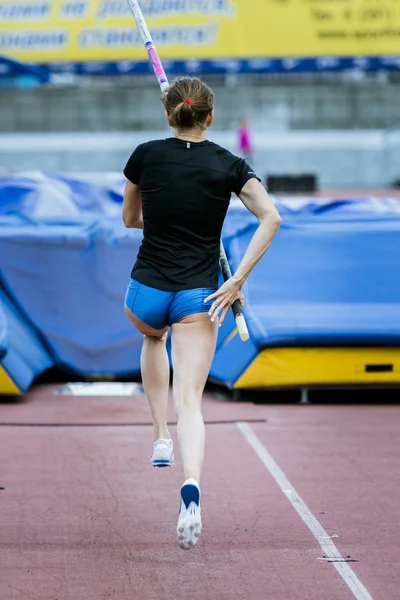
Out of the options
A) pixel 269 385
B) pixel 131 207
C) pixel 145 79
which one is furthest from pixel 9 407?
pixel 145 79

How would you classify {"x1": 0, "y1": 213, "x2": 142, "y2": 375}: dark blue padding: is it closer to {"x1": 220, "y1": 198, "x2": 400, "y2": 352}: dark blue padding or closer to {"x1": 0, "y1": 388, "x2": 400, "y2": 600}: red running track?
{"x1": 220, "y1": 198, "x2": 400, "y2": 352}: dark blue padding

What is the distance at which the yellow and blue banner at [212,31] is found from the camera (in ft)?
75.9

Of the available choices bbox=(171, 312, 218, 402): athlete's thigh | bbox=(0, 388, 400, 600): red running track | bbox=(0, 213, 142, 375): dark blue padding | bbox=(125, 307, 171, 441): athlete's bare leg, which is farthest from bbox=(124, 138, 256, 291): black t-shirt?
bbox=(0, 213, 142, 375): dark blue padding

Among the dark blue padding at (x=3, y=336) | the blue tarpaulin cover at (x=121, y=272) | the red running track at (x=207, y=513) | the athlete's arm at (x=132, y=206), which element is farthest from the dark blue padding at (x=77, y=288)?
the athlete's arm at (x=132, y=206)

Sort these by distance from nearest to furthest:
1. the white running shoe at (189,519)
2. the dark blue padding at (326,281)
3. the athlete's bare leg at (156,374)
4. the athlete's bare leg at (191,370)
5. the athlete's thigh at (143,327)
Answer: the white running shoe at (189,519) → the athlete's bare leg at (191,370) → the athlete's thigh at (143,327) → the athlete's bare leg at (156,374) → the dark blue padding at (326,281)

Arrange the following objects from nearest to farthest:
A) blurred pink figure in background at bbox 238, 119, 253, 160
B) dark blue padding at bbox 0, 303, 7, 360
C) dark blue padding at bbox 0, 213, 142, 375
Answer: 1. dark blue padding at bbox 0, 303, 7, 360
2. dark blue padding at bbox 0, 213, 142, 375
3. blurred pink figure in background at bbox 238, 119, 253, 160

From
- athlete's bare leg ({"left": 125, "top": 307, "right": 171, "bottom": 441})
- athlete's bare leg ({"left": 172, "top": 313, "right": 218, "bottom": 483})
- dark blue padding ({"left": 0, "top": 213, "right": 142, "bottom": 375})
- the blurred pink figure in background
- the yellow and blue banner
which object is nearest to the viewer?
athlete's bare leg ({"left": 172, "top": 313, "right": 218, "bottom": 483})

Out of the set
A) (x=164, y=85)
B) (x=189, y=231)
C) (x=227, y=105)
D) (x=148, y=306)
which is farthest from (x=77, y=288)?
(x=227, y=105)

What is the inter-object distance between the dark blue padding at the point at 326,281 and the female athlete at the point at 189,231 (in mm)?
3486

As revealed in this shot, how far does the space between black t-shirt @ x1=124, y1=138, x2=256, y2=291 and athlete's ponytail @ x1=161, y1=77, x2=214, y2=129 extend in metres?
0.08

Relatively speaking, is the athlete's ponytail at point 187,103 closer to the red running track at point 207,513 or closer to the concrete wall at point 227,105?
the red running track at point 207,513

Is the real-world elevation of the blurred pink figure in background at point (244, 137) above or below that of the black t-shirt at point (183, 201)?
below

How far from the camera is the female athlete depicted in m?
4.44

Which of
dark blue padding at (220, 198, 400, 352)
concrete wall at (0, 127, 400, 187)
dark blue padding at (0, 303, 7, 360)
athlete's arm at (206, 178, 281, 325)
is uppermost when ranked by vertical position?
athlete's arm at (206, 178, 281, 325)
